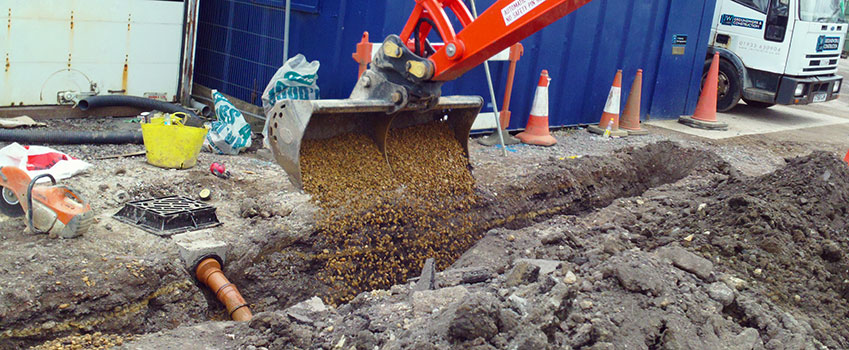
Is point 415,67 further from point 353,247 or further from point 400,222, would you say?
point 353,247

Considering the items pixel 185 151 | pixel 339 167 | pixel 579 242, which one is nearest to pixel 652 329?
pixel 579 242

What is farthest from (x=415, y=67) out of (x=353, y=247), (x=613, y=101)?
(x=613, y=101)

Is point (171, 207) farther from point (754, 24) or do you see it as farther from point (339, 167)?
point (754, 24)

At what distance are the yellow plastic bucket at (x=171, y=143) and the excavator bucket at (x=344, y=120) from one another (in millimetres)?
1084

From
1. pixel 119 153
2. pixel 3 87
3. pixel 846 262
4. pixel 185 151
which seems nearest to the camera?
pixel 846 262

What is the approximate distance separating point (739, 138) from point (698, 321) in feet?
23.8

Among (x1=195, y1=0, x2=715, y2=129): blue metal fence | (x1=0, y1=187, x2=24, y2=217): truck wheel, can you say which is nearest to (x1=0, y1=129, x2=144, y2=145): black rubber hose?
(x1=195, y1=0, x2=715, y2=129): blue metal fence

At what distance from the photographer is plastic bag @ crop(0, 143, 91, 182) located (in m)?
5.00

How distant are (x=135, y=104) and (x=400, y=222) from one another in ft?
11.7

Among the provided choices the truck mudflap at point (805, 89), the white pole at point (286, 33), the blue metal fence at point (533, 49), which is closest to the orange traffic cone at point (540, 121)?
the blue metal fence at point (533, 49)

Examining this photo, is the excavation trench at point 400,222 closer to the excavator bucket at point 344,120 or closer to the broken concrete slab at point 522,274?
the excavator bucket at point 344,120

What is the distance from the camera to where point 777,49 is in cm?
1148

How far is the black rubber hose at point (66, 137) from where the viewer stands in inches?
230

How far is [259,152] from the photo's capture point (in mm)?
6395
